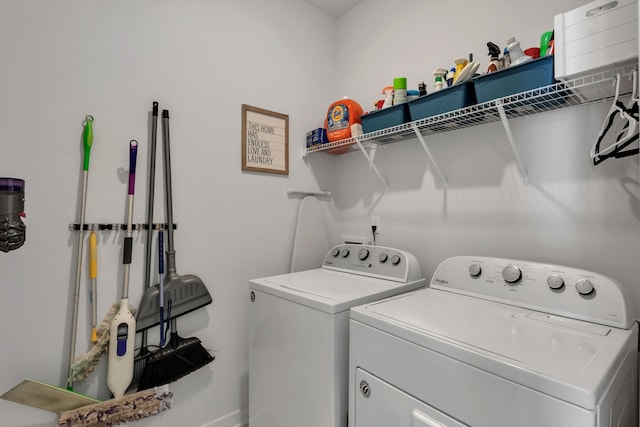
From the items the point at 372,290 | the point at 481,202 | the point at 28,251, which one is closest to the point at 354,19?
the point at 481,202

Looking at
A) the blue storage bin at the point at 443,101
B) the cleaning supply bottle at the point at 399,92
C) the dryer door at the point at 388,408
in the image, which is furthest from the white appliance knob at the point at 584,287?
the cleaning supply bottle at the point at 399,92

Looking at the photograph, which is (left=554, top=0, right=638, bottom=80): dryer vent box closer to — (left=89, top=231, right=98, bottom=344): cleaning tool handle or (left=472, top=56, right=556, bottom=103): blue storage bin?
(left=472, top=56, right=556, bottom=103): blue storage bin

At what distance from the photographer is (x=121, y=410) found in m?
1.35

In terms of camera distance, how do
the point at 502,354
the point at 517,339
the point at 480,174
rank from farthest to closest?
the point at 480,174 < the point at 517,339 < the point at 502,354

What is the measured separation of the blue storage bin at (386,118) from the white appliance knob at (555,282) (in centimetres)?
95

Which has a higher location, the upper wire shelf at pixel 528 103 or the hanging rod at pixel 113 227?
the upper wire shelf at pixel 528 103

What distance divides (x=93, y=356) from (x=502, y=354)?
5.20 ft

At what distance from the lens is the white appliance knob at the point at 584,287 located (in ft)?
3.34

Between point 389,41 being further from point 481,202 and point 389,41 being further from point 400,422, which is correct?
point 400,422

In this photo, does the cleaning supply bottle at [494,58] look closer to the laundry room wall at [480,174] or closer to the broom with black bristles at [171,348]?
the laundry room wall at [480,174]

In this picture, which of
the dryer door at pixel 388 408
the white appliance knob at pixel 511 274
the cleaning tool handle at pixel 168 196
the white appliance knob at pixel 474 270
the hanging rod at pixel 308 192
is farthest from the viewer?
the hanging rod at pixel 308 192

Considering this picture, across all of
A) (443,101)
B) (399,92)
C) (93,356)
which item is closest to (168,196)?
(93,356)

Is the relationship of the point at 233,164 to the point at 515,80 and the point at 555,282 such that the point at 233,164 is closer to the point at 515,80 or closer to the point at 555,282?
the point at 515,80

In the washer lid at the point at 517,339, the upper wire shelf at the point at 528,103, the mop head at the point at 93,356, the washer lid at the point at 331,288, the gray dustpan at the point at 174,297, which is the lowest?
the mop head at the point at 93,356
